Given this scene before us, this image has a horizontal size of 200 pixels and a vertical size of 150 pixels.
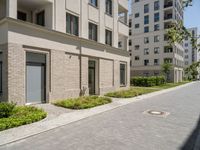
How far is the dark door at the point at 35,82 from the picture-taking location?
12.5 meters

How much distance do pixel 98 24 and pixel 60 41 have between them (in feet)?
18.6

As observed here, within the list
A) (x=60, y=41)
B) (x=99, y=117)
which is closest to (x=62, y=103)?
(x=99, y=117)

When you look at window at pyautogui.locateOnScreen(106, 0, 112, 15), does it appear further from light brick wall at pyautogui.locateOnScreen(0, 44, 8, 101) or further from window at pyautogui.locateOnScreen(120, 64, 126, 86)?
light brick wall at pyautogui.locateOnScreen(0, 44, 8, 101)

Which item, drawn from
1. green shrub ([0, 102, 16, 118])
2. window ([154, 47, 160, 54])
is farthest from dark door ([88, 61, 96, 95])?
window ([154, 47, 160, 54])

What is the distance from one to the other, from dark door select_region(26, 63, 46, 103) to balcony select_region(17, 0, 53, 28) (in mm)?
3320

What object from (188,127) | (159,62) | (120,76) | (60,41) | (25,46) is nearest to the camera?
(188,127)

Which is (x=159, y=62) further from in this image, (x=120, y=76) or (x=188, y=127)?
(x=188, y=127)

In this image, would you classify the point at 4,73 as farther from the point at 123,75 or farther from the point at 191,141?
the point at 123,75

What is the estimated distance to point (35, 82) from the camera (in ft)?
42.5

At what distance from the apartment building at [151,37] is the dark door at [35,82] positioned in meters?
42.2

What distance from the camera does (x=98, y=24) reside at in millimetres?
18656

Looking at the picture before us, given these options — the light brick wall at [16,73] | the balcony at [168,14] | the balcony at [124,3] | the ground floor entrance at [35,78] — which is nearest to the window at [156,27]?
the balcony at [168,14]

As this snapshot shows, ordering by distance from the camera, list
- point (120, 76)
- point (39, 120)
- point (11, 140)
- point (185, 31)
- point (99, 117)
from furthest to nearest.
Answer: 1. point (120, 76)
2. point (99, 117)
3. point (39, 120)
4. point (11, 140)
5. point (185, 31)

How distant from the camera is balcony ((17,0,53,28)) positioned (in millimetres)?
13914
